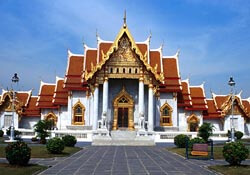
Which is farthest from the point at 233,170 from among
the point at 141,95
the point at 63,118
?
the point at 63,118

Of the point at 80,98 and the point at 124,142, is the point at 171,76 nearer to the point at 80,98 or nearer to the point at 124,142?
the point at 80,98

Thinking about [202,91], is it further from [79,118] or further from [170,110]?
[79,118]

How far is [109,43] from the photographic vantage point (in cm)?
3809

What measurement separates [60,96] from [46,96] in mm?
2420

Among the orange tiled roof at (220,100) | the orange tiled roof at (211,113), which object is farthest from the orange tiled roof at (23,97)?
the orange tiled roof at (220,100)

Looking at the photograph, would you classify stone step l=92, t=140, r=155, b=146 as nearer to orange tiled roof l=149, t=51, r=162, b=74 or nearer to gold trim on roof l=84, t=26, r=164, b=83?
gold trim on roof l=84, t=26, r=164, b=83

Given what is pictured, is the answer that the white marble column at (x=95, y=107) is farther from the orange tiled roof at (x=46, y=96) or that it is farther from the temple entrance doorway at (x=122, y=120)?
the orange tiled roof at (x=46, y=96)

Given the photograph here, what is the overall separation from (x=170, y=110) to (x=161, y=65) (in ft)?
16.5

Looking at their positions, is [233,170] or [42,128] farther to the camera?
[42,128]

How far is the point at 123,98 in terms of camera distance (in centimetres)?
3419

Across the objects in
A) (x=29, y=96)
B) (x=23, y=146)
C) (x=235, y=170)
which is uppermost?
(x=29, y=96)

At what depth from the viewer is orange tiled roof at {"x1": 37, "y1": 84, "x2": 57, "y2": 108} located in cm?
3788

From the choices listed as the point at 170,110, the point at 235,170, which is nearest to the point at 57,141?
the point at 235,170

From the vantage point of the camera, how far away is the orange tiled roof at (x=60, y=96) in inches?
1449
